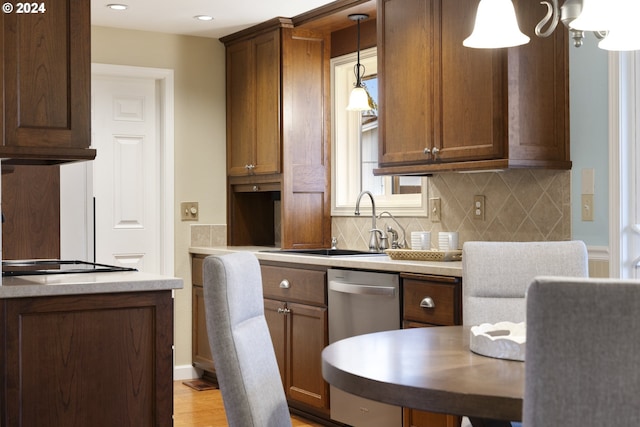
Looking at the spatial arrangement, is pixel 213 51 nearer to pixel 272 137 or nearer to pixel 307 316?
pixel 272 137

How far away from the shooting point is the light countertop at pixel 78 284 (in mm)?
2746

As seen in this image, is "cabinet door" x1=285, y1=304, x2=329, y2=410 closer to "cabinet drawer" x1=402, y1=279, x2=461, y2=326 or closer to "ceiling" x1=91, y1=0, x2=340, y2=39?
"cabinet drawer" x1=402, y1=279, x2=461, y2=326

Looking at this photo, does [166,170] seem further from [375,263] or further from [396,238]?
[375,263]

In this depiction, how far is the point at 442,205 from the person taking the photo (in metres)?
4.38

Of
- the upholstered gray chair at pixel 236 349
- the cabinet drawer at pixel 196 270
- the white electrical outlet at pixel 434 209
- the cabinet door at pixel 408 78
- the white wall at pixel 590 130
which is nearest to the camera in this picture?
the upholstered gray chair at pixel 236 349

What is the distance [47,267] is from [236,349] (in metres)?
1.97

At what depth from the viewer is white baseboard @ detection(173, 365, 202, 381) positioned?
564 centimetres

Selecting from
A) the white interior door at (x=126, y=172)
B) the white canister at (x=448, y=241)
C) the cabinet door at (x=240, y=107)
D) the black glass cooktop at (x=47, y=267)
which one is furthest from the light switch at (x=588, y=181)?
the white interior door at (x=126, y=172)

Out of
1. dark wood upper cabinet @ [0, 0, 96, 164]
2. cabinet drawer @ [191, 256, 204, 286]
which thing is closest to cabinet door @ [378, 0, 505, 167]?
dark wood upper cabinet @ [0, 0, 96, 164]

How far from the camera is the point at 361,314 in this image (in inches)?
156

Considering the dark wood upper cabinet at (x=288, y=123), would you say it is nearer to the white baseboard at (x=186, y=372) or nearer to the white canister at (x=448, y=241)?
the white baseboard at (x=186, y=372)

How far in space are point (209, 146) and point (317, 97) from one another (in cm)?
92

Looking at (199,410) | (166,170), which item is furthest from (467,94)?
(166,170)

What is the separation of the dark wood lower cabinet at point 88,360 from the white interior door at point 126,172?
262cm
